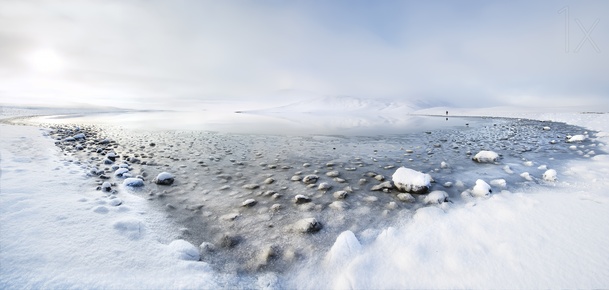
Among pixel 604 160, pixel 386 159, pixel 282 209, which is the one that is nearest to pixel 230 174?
pixel 282 209

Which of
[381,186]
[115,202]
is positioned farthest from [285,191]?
[115,202]

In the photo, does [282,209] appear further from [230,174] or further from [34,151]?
[34,151]

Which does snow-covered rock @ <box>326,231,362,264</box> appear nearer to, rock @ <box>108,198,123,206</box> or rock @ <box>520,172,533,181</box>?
rock @ <box>108,198,123,206</box>

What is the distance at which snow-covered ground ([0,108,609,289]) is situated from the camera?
227cm

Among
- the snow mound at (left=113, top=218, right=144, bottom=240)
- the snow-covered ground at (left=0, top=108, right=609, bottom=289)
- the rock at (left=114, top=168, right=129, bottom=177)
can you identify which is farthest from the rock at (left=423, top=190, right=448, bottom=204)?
the rock at (left=114, top=168, right=129, bottom=177)

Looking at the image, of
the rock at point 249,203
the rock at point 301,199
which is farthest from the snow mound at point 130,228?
the rock at point 301,199

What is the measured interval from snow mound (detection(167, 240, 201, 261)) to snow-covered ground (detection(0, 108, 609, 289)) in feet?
0.06

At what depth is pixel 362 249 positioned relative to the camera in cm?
297

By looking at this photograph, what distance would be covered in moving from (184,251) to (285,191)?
8.12ft

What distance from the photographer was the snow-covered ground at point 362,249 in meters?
2.27

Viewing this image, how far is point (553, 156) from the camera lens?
8.09 meters

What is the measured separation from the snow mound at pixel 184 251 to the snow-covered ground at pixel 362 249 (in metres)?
0.02

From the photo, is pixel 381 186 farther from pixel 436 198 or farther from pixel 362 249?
pixel 362 249

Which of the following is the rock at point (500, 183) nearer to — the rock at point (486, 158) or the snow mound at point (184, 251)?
the rock at point (486, 158)
